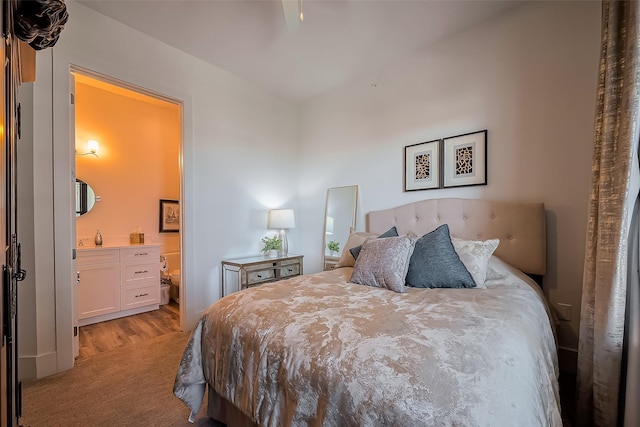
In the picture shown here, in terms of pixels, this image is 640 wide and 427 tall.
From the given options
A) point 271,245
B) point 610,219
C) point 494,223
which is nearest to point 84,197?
point 271,245

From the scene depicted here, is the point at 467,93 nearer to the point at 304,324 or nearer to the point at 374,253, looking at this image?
the point at 374,253

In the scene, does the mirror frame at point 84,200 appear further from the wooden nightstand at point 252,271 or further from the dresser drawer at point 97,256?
the wooden nightstand at point 252,271

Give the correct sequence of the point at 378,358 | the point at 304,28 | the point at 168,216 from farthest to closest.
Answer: the point at 168,216 → the point at 304,28 → the point at 378,358

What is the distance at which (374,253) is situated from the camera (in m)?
2.05

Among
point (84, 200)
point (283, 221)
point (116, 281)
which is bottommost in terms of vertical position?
point (116, 281)

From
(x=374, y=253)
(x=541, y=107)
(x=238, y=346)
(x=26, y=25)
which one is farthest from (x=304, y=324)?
(x=541, y=107)

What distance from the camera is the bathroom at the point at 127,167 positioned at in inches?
143

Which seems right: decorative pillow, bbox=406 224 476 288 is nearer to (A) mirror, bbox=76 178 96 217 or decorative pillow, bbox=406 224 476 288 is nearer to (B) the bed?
(B) the bed

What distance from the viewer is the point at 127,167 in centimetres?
400

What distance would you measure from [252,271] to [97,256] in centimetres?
181

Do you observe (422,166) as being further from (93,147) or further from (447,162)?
(93,147)

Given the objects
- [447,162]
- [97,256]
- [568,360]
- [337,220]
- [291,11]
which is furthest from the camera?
[337,220]

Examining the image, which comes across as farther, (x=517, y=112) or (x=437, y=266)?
(x=517, y=112)

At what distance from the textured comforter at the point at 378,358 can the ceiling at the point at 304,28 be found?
2151 mm
